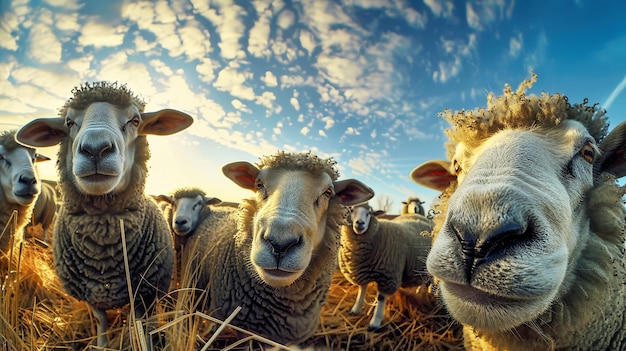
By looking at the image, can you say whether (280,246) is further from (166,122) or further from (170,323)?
(166,122)

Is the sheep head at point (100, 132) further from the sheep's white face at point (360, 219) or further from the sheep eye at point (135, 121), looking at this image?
the sheep's white face at point (360, 219)

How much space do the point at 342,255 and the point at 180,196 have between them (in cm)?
246

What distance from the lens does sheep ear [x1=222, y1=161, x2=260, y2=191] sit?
301 cm

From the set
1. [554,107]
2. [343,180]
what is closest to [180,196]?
[343,180]

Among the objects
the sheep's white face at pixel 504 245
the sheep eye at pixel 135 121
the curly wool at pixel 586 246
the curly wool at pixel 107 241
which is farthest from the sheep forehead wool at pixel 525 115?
the sheep eye at pixel 135 121

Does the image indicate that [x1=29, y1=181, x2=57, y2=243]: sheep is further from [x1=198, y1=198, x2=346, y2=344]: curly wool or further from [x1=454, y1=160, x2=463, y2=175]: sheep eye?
[x1=454, y1=160, x2=463, y2=175]: sheep eye

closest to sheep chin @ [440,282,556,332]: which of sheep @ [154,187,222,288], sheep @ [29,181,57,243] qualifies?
sheep @ [154,187,222,288]

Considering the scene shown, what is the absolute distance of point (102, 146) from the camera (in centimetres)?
229

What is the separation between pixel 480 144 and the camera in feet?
6.11

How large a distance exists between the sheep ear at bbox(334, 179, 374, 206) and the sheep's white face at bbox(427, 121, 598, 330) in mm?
1541

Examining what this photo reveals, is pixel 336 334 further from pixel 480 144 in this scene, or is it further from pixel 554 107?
pixel 554 107

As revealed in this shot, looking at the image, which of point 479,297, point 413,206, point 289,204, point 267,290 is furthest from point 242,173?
point 413,206

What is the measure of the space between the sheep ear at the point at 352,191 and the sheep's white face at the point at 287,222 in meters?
0.16

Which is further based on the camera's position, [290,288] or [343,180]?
[343,180]
